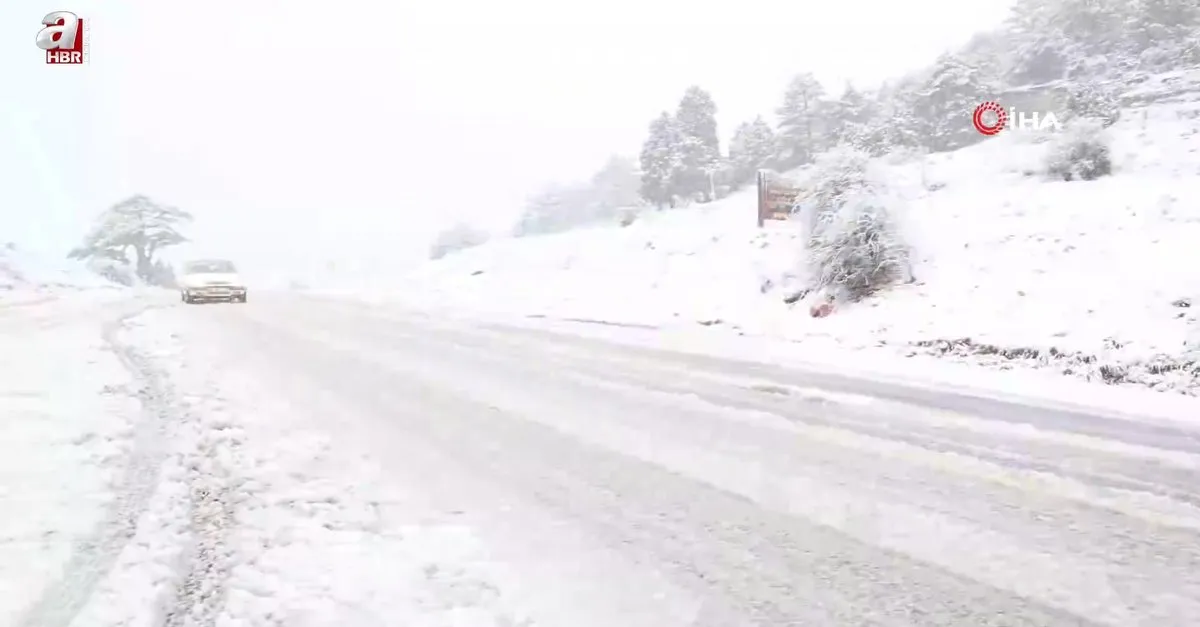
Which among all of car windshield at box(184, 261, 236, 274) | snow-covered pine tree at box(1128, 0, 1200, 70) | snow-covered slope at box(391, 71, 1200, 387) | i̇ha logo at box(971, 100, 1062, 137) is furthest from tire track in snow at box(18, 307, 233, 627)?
snow-covered pine tree at box(1128, 0, 1200, 70)

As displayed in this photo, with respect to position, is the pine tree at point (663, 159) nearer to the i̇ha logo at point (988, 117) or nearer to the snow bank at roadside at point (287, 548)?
the i̇ha logo at point (988, 117)

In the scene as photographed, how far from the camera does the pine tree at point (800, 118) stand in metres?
40.3

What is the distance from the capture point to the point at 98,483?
4188 millimetres

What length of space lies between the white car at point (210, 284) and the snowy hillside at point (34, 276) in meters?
4.05

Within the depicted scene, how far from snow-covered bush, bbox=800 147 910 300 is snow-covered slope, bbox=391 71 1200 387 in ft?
1.65

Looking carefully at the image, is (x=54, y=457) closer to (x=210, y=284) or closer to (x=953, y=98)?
(x=210, y=284)

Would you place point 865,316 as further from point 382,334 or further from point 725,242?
point 725,242

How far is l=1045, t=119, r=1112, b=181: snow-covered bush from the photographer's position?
1563 cm

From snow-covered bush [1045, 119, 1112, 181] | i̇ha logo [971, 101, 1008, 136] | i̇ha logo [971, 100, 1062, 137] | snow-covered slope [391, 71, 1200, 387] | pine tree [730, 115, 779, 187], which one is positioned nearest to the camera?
snow-covered slope [391, 71, 1200, 387]

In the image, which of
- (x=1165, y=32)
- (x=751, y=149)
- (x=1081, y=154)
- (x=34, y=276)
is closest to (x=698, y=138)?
(x=751, y=149)

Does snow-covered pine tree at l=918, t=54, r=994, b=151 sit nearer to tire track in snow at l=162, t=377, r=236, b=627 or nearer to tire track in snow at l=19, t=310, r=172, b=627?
tire track in snow at l=19, t=310, r=172, b=627

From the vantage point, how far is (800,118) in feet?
133

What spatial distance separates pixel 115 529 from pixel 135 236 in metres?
47.2

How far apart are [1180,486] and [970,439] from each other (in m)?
1.27
